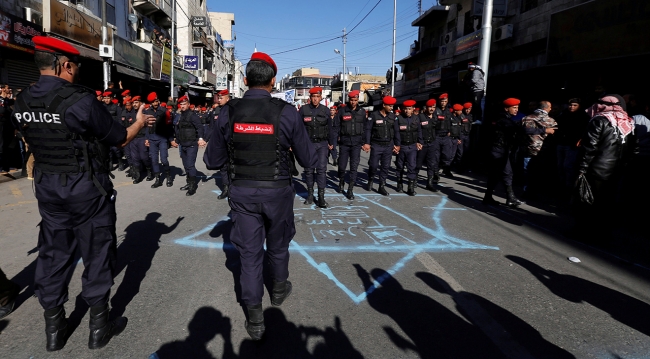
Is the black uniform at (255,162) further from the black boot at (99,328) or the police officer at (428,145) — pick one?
the police officer at (428,145)

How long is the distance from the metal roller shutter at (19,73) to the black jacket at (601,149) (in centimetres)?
1500

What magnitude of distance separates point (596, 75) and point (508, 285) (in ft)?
30.1

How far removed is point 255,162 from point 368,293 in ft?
5.21

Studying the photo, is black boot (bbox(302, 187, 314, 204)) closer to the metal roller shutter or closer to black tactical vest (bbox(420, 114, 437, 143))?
black tactical vest (bbox(420, 114, 437, 143))

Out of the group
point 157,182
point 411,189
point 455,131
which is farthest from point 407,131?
point 157,182

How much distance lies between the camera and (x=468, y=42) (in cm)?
1828

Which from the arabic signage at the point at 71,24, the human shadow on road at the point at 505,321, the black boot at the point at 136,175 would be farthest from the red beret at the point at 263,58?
the arabic signage at the point at 71,24

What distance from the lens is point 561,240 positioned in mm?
5383

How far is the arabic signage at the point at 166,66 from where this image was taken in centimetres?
2433

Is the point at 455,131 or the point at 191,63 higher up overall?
the point at 191,63

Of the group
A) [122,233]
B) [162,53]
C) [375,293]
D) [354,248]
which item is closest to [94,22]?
[162,53]

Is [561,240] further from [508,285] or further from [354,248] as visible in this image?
[354,248]

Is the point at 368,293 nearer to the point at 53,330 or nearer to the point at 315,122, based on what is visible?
the point at 53,330

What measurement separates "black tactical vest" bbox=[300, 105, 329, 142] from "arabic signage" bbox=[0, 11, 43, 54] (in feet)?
29.5
